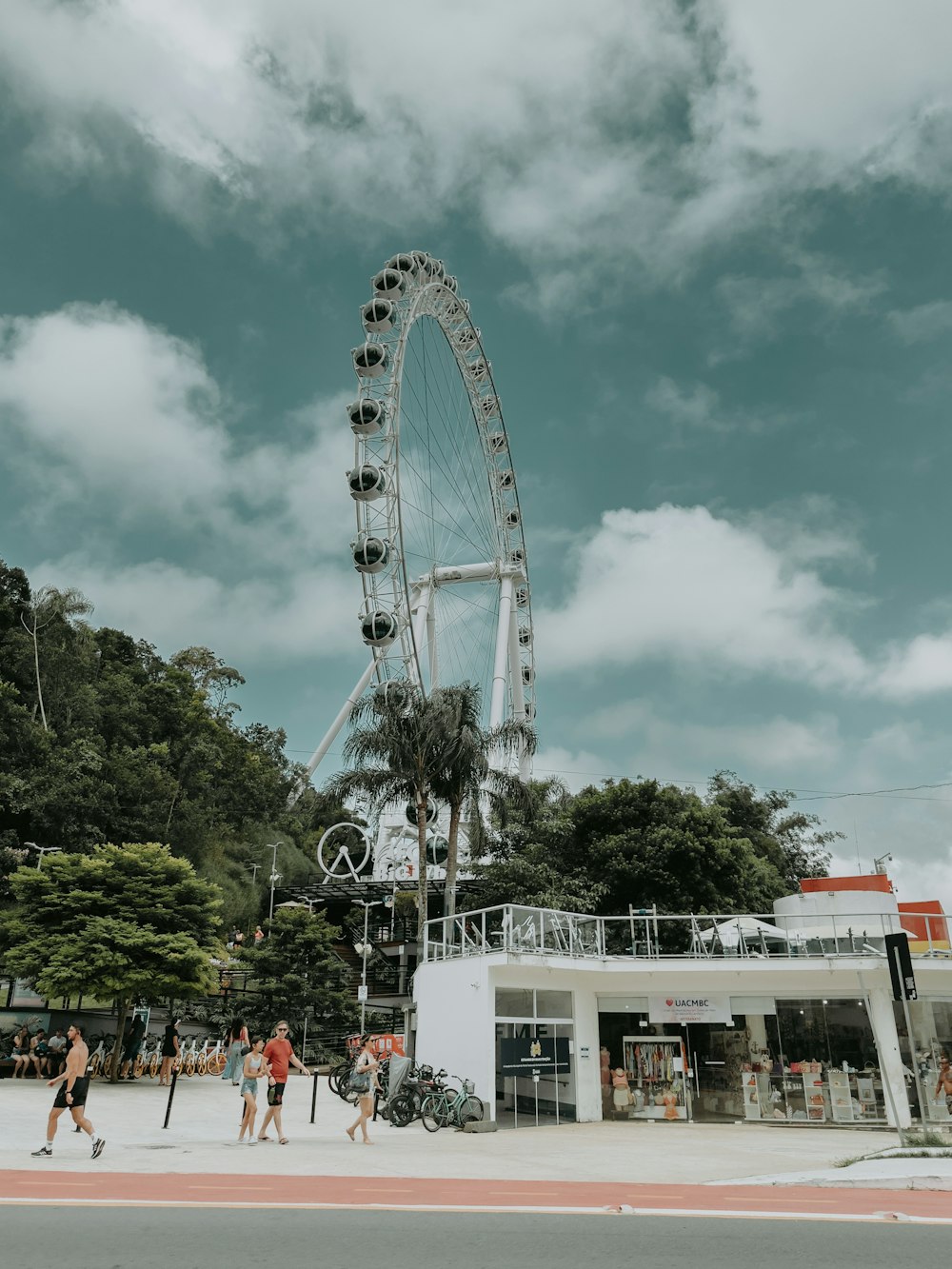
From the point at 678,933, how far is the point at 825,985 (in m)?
3.91

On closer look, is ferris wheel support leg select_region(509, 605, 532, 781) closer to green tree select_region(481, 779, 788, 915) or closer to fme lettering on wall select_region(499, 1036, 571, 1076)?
green tree select_region(481, 779, 788, 915)

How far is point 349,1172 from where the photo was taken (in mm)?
12492

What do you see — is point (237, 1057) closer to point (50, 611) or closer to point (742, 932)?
point (742, 932)

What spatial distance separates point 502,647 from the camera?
176ft

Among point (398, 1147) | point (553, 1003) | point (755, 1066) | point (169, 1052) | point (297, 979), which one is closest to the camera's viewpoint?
point (398, 1147)

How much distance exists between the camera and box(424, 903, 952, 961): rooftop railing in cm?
2186

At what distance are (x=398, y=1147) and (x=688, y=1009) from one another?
366 inches

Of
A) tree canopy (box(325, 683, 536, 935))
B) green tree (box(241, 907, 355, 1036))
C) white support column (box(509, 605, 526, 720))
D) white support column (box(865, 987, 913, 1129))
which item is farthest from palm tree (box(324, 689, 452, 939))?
white support column (box(509, 605, 526, 720))

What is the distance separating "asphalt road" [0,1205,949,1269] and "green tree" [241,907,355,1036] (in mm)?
24845

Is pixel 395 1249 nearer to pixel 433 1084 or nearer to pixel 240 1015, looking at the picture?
pixel 433 1084

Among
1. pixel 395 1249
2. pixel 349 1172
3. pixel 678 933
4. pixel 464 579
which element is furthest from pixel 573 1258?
pixel 464 579

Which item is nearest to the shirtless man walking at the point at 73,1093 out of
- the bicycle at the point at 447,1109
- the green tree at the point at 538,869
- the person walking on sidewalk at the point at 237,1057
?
the person walking on sidewalk at the point at 237,1057

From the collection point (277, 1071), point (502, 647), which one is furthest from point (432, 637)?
point (277, 1071)

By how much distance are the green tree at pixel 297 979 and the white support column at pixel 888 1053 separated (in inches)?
700
